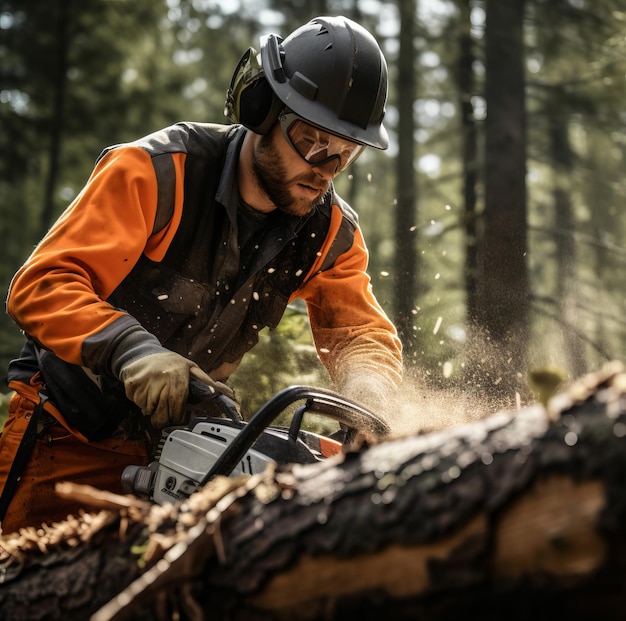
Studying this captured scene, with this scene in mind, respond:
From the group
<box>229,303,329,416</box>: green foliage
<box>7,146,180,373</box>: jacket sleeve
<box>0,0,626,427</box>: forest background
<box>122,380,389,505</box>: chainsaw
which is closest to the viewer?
<box>122,380,389,505</box>: chainsaw

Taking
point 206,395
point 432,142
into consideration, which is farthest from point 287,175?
point 432,142

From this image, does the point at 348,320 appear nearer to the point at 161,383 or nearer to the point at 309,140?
the point at 309,140

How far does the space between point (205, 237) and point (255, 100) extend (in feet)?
2.26

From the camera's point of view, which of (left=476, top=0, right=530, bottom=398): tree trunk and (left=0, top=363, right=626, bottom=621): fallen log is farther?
(left=476, top=0, right=530, bottom=398): tree trunk

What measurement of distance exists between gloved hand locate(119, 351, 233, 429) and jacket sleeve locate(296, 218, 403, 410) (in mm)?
1293

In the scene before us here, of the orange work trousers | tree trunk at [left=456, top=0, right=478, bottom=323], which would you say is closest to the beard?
the orange work trousers

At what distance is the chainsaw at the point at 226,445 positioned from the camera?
8.54 ft

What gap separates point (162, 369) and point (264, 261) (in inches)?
45.2

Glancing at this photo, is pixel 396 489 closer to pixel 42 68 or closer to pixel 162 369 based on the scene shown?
pixel 162 369

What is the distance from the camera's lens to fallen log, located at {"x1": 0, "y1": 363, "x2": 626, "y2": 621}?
1.24 metres

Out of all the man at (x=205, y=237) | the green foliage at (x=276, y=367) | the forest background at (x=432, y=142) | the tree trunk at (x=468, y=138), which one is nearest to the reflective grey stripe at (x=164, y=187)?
the man at (x=205, y=237)

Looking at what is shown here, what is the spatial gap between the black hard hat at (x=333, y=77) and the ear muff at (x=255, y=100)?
4 centimetres

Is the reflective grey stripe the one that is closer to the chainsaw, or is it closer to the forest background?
the chainsaw

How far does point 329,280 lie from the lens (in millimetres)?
4270
